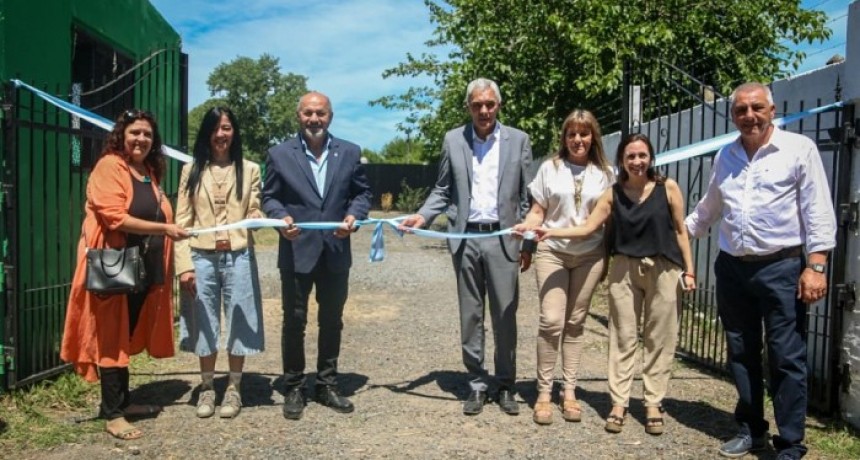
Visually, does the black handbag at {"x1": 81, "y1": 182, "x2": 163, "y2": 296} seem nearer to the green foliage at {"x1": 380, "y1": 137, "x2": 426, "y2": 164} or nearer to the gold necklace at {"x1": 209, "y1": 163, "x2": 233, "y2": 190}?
the gold necklace at {"x1": 209, "y1": 163, "x2": 233, "y2": 190}

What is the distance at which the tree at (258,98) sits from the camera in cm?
6097

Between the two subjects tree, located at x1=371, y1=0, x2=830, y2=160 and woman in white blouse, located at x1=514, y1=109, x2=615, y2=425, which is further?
tree, located at x1=371, y1=0, x2=830, y2=160

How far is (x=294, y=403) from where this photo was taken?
4.54 m

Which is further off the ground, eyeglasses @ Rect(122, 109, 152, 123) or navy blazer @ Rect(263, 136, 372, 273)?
eyeglasses @ Rect(122, 109, 152, 123)

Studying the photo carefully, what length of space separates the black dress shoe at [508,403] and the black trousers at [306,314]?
44.6 inches

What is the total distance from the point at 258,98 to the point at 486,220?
6193 cm

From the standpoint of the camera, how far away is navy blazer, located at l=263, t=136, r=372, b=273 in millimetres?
4488

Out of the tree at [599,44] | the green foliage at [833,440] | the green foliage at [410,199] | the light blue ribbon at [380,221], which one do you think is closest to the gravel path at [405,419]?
the green foliage at [833,440]

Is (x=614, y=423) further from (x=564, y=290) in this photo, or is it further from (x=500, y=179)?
(x=500, y=179)

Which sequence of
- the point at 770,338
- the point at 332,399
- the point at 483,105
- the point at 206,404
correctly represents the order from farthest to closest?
the point at 332,399 < the point at 206,404 < the point at 483,105 < the point at 770,338

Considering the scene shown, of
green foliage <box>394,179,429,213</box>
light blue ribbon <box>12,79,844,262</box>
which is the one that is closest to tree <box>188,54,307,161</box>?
green foliage <box>394,179,429,213</box>

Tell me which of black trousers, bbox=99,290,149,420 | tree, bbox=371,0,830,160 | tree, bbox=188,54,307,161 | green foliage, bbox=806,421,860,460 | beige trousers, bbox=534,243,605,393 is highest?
tree, bbox=188,54,307,161

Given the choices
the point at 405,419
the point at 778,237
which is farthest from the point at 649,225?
the point at 405,419

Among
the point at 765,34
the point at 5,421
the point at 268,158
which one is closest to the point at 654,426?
the point at 268,158
